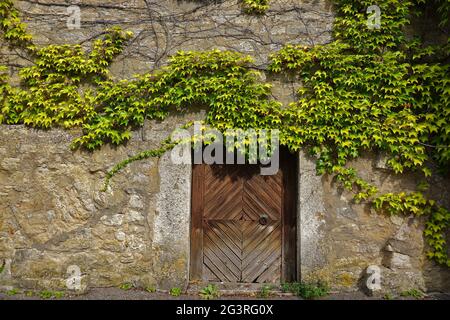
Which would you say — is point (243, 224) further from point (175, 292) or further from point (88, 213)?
point (88, 213)

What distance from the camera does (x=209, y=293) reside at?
3.65 meters

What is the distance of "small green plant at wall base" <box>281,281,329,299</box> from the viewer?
11.6 feet

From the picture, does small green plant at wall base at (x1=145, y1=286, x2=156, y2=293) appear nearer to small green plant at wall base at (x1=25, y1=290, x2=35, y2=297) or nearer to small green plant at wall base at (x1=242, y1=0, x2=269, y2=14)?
small green plant at wall base at (x1=25, y1=290, x2=35, y2=297)

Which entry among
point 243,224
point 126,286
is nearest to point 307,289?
point 243,224

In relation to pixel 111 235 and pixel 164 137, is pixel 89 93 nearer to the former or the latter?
pixel 164 137

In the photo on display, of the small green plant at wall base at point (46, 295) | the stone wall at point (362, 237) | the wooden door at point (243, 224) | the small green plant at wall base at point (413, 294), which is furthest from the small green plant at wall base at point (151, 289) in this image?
the small green plant at wall base at point (413, 294)

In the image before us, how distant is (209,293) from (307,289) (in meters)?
1.08

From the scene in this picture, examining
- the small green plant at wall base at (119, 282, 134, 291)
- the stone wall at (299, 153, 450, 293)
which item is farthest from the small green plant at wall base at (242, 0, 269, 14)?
the small green plant at wall base at (119, 282, 134, 291)

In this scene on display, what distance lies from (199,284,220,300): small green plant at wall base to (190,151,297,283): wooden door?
1.04ft

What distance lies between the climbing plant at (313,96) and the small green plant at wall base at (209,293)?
168 cm

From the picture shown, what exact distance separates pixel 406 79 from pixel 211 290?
10.7 feet

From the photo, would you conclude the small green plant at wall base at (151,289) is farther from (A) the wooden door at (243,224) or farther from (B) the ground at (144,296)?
(A) the wooden door at (243,224)

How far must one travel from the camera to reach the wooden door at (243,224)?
13.2 feet

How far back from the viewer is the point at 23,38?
4.02 meters
